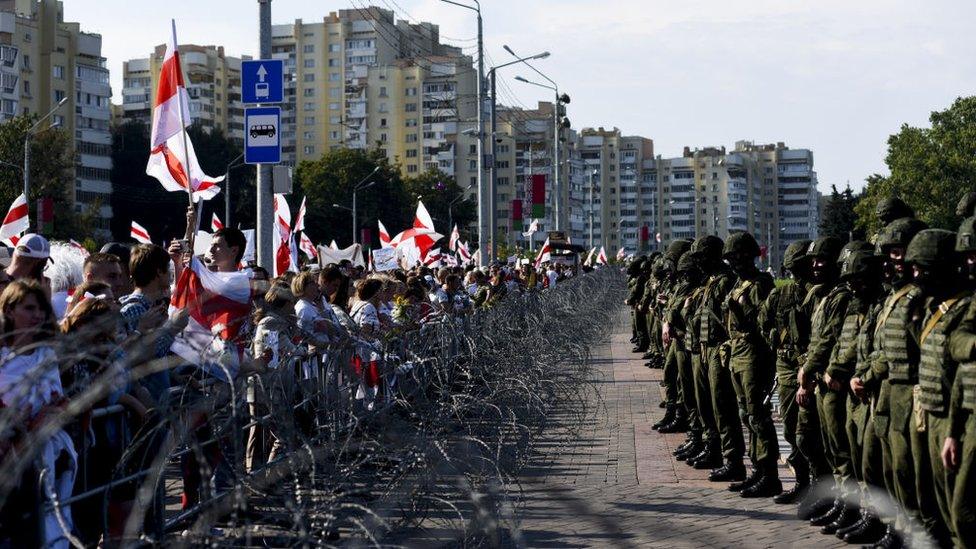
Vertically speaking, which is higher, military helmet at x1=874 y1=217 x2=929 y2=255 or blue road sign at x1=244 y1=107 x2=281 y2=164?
blue road sign at x1=244 y1=107 x2=281 y2=164

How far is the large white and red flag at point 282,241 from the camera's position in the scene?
894 inches

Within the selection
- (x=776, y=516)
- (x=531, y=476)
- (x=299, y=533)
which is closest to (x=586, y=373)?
(x=531, y=476)

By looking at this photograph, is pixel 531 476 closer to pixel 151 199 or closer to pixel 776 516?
pixel 776 516

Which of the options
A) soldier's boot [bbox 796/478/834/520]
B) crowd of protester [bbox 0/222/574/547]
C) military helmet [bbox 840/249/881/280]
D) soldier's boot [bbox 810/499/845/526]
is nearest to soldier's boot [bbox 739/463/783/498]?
soldier's boot [bbox 796/478/834/520]

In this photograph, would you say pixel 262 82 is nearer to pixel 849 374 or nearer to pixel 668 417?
pixel 668 417

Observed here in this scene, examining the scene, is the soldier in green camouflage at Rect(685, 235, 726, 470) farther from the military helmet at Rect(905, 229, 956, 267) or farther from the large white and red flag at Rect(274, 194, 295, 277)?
the large white and red flag at Rect(274, 194, 295, 277)

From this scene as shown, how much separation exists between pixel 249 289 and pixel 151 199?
3744 inches

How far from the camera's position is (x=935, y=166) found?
102312mm

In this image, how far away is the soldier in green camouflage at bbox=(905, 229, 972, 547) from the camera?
745 cm

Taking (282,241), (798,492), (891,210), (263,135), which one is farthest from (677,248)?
(282,241)

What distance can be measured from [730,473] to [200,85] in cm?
16085

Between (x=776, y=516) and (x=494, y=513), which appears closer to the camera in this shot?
(x=494, y=513)

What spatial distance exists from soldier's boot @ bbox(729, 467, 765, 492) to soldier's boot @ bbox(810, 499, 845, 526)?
1295mm

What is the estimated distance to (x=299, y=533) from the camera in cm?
485
